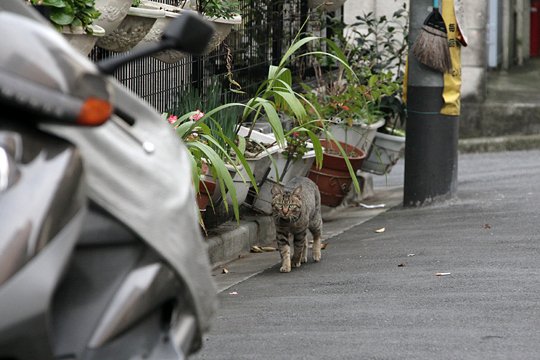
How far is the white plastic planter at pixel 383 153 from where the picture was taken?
12.0 metres

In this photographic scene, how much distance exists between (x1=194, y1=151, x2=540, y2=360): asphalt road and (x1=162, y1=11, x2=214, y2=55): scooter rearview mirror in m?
2.47

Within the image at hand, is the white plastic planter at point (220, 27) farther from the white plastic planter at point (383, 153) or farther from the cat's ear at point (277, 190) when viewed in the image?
the white plastic planter at point (383, 153)

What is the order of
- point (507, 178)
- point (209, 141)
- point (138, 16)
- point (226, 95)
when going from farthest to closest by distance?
point (507, 178) < point (226, 95) < point (209, 141) < point (138, 16)

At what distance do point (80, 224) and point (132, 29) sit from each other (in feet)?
15.9

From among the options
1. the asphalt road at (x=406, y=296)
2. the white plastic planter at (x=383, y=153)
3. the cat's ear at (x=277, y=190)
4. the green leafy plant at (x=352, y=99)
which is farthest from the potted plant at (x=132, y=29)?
the white plastic planter at (x=383, y=153)

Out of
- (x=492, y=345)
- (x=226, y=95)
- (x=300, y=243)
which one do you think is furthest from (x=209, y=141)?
(x=492, y=345)

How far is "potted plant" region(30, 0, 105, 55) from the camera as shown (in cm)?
643

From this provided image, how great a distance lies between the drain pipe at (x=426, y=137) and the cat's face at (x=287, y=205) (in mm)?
2800

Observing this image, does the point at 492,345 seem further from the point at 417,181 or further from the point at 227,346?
the point at 417,181

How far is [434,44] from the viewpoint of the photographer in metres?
10.8

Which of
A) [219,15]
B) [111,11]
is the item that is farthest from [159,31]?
[111,11]

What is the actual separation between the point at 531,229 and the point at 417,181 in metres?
2.02

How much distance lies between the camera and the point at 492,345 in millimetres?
5738

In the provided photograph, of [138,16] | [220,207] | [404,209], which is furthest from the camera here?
[404,209]
